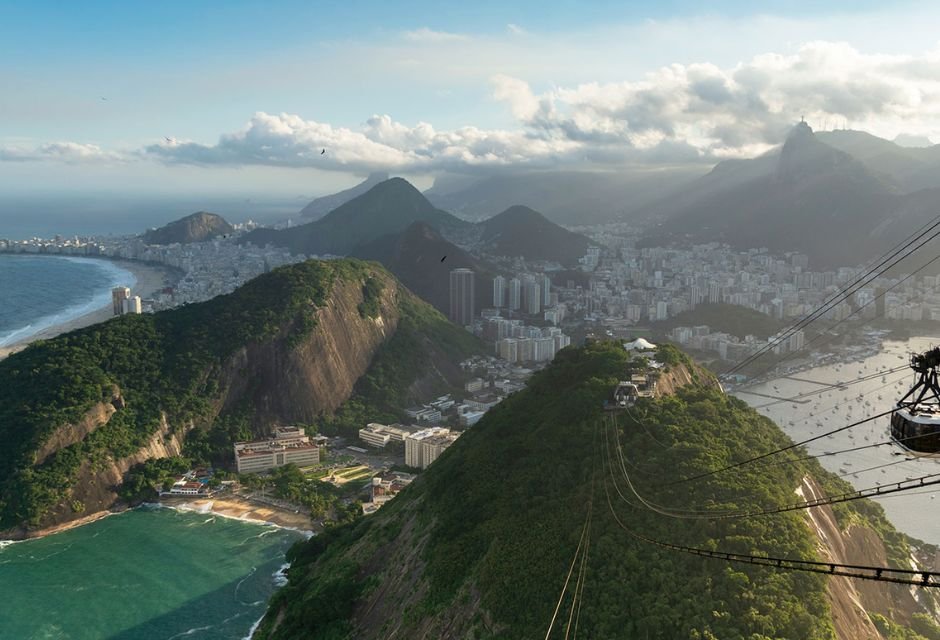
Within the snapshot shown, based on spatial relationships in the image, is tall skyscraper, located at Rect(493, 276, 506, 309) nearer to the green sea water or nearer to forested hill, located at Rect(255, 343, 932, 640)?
the green sea water

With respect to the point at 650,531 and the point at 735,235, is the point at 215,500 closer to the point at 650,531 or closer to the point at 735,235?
the point at 650,531

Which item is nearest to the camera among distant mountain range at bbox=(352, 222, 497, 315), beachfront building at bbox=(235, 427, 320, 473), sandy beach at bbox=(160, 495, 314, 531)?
sandy beach at bbox=(160, 495, 314, 531)

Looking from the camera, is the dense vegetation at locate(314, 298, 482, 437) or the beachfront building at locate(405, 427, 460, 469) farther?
the dense vegetation at locate(314, 298, 482, 437)

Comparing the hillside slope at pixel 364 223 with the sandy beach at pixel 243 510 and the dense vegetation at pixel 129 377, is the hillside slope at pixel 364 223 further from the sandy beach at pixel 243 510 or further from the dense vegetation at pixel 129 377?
the sandy beach at pixel 243 510

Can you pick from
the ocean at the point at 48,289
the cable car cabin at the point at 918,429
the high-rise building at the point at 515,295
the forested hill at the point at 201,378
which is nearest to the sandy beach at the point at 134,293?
the ocean at the point at 48,289

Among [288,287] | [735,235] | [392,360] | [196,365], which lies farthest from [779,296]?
[196,365]

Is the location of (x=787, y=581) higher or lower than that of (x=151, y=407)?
higher

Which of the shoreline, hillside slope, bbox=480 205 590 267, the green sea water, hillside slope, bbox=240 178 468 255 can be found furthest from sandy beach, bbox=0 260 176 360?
hillside slope, bbox=480 205 590 267
